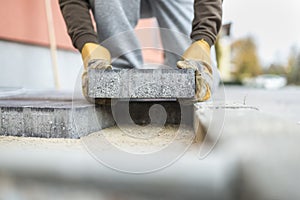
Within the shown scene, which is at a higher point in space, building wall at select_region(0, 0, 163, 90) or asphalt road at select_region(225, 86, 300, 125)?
building wall at select_region(0, 0, 163, 90)

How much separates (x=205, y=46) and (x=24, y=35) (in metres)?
1.36

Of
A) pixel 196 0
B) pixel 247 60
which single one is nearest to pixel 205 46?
pixel 196 0

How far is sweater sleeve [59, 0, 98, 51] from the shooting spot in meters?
1.15

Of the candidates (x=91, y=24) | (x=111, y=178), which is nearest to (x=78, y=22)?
(x=91, y=24)

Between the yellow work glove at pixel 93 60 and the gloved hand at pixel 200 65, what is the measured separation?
0.67ft

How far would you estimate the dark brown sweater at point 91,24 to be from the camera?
3.71 feet

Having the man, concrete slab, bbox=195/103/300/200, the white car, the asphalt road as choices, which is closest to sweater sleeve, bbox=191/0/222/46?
the man

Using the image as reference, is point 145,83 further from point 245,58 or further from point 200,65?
point 245,58

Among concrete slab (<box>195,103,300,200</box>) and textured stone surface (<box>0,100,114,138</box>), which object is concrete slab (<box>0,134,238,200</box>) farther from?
textured stone surface (<box>0,100,114,138</box>)

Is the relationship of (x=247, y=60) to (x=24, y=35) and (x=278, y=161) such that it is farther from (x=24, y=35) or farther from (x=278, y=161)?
(x=278, y=161)

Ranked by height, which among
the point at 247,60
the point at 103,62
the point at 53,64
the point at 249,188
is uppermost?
the point at 247,60

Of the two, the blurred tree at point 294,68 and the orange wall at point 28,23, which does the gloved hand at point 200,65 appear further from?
the blurred tree at point 294,68

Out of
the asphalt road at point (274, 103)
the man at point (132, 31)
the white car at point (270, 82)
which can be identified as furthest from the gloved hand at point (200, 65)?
the white car at point (270, 82)

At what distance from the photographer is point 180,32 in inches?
62.9
